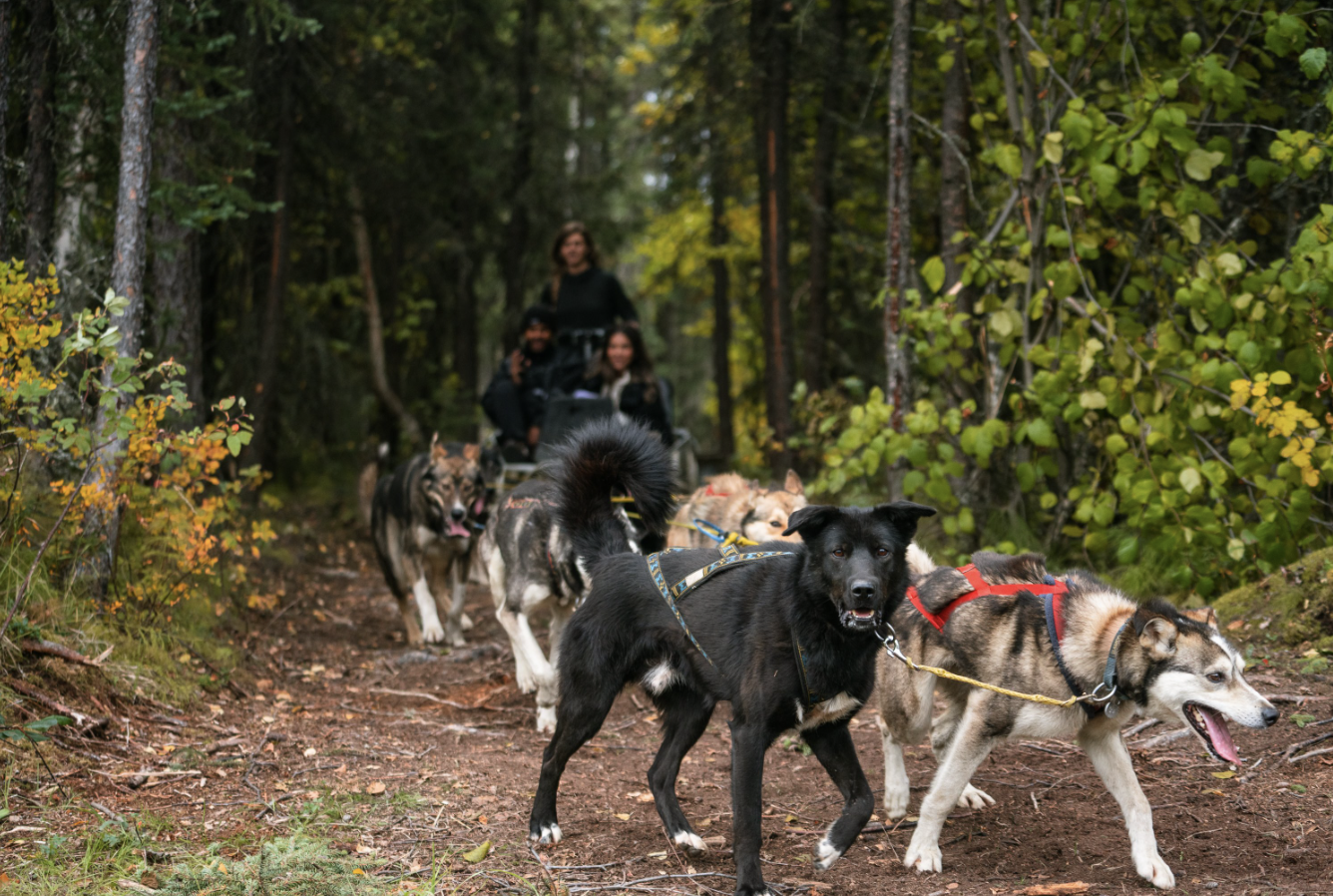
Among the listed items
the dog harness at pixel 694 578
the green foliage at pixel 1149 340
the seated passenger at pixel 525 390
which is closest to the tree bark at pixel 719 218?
the seated passenger at pixel 525 390

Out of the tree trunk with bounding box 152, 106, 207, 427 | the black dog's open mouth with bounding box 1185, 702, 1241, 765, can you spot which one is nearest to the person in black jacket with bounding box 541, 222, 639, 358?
the tree trunk with bounding box 152, 106, 207, 427

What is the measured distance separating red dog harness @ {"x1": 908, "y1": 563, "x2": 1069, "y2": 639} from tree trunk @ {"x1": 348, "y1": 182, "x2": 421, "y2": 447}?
13.0 m

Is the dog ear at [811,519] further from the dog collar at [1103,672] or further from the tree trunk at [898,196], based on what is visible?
the tree trunk at [898,196]

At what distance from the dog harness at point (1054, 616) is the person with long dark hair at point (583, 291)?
665 centimetres

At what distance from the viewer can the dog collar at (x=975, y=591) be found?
15.2 ft

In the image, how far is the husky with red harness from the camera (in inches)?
160

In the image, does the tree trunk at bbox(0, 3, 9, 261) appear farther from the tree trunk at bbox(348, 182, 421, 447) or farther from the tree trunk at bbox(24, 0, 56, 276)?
the tree trunk at bbox(348, 182, 421, 447)

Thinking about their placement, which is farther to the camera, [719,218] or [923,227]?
[719,218]

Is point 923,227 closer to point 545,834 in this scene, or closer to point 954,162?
point 954,162

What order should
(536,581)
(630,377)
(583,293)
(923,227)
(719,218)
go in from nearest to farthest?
1. (536,581)
2. (630,377)
3. (583,293)
4. (923,227)
5. (719,218)

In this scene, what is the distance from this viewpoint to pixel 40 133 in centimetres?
697

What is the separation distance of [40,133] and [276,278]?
4.77 m

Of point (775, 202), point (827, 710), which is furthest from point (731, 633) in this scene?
point (775, 202)

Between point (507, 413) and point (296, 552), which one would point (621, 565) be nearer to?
point (507, 413)
